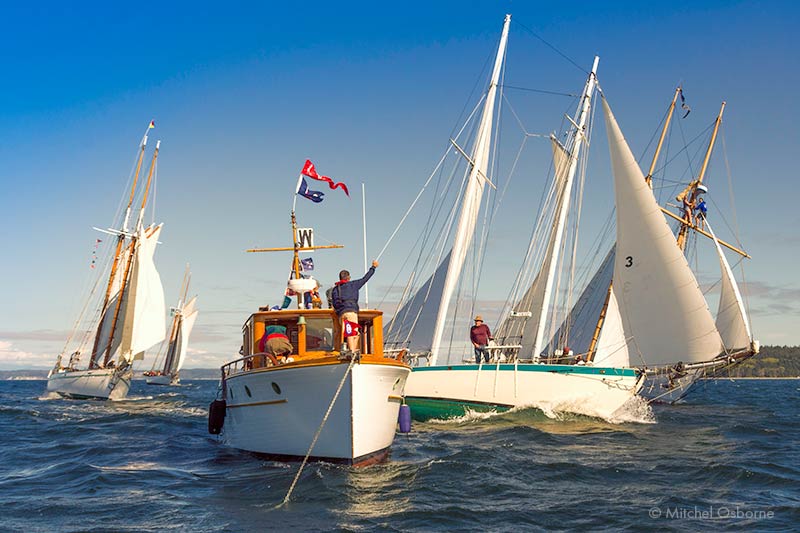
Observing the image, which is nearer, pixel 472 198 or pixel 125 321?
pixel 472 198

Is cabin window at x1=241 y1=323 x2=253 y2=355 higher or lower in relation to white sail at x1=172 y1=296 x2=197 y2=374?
lower

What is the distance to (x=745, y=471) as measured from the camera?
14898mm

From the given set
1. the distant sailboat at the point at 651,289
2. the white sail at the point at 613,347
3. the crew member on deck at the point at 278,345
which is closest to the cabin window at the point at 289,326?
the crew member on deck at the point at 278,345

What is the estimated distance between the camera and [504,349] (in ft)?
97.1

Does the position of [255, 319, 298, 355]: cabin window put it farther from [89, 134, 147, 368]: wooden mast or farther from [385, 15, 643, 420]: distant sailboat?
[89, 134, 147, 368]: wooden mast

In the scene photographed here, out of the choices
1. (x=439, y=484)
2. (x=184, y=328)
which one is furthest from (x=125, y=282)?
(x=439, y=484)

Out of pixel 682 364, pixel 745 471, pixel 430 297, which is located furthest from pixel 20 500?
pixel 682 364

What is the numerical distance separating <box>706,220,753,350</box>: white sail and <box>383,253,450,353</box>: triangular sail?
1740 cm

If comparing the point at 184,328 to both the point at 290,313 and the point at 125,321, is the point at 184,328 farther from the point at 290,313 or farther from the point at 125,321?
the point at 290,313

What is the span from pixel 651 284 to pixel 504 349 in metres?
6.42

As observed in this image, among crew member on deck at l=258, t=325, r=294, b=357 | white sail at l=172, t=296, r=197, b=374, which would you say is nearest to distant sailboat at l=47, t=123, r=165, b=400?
white sail at l=172, t=296, r=197, b=374

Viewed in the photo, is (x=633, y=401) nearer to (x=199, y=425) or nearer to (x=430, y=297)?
(x=430, y=297)

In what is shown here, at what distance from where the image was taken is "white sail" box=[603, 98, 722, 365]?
88.1 feet

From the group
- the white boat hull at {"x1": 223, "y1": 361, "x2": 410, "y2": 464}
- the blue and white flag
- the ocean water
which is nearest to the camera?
the ocean water
